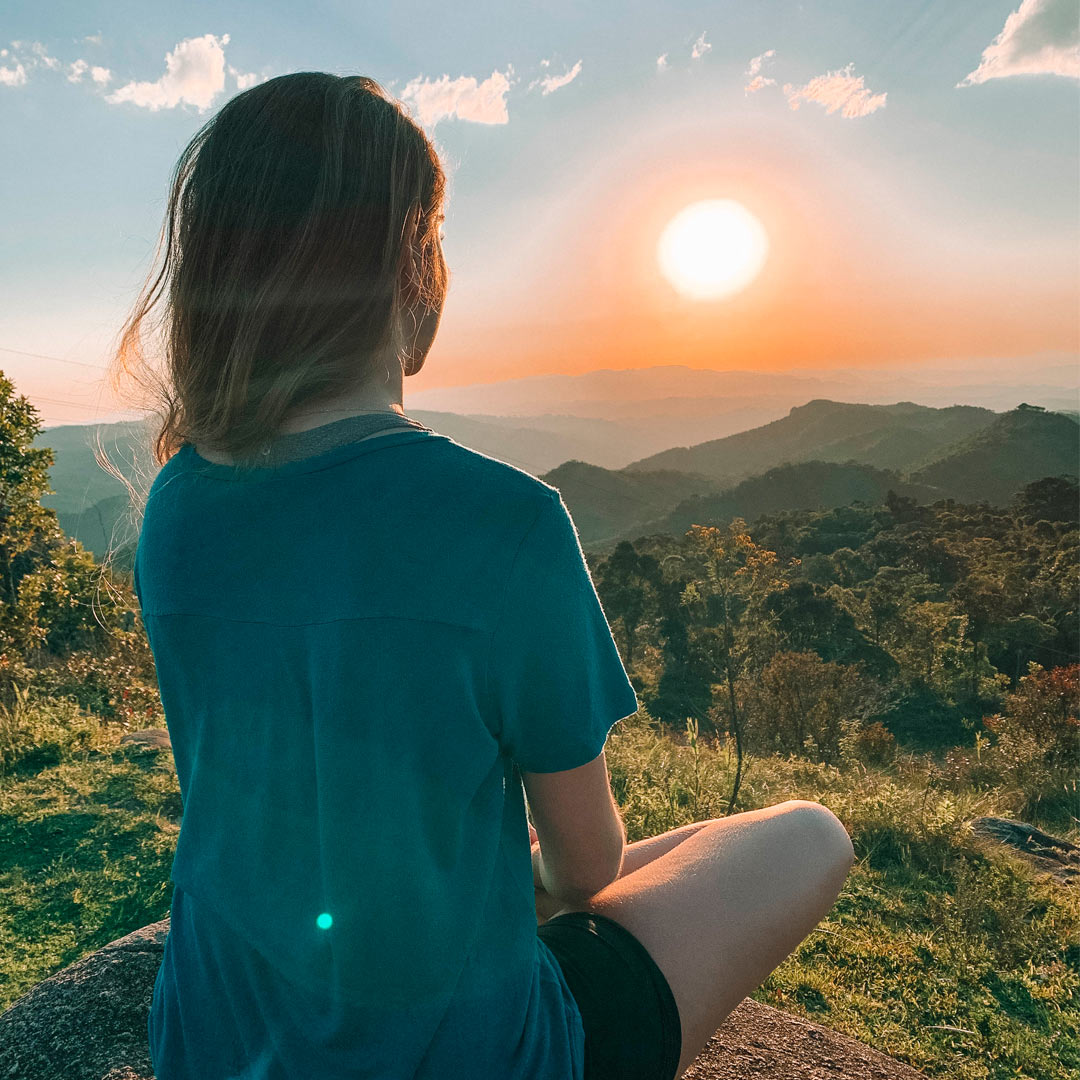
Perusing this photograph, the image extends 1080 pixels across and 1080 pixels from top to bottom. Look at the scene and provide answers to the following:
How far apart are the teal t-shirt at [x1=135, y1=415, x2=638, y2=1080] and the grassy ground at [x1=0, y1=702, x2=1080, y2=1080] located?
1.56 metres

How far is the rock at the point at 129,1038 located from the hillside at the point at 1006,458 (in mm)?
56586

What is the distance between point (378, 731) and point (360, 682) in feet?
0.15

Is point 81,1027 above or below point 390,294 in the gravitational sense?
below

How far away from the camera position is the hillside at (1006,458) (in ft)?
178

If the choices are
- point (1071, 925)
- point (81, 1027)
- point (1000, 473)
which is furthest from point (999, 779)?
point (1000, 473)

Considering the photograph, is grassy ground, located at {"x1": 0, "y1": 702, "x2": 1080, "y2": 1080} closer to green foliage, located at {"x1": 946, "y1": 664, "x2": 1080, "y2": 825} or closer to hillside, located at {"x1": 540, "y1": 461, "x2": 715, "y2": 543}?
green foliage, located at {"x1": 946, "y1": 664, "x2": 1080, "y2": 825}

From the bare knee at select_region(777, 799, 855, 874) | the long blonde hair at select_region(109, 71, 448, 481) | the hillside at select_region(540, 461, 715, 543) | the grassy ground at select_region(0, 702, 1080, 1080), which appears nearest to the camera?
the long blonde hair at select_region(109, 71, 448, 481)

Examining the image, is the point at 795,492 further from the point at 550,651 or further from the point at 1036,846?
the point at 550,651

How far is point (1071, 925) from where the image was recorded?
252cm

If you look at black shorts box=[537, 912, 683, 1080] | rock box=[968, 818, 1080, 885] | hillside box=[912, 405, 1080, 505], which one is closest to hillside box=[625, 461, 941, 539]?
hillside box=[912, 405, 1080, 505]

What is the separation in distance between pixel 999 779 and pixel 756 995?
8.80 metres

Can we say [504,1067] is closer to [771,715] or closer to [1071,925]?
[1071,925]

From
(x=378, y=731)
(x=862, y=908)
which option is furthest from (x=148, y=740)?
(x=378, y=731)

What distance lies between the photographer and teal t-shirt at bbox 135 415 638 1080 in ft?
2.23
